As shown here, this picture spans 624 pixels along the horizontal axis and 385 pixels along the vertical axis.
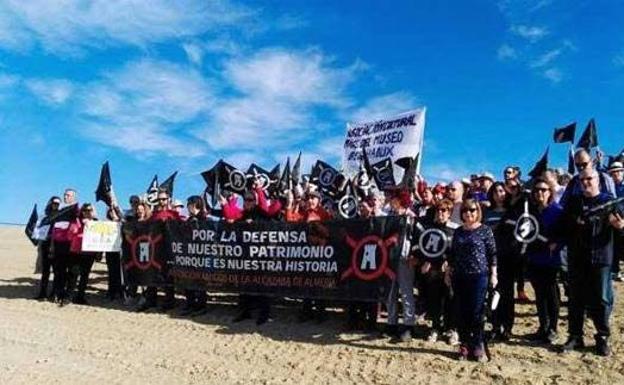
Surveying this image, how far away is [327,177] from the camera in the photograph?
48.1 feet

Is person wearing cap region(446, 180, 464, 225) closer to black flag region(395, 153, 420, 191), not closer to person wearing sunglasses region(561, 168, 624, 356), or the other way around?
person wearing sunglasses region(561, 168, 624, 356)

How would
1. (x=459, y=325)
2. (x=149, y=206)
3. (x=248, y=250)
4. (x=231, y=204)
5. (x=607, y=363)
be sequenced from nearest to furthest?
(x=607, y=363), (x=459, y=325), (x=248, y=250), (x=231, y=204), (x=149, y=206)

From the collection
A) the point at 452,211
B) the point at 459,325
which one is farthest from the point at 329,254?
the point at 459,325

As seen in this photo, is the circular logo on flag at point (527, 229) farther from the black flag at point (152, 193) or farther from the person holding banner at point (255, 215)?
the black flag at point (152, 193)

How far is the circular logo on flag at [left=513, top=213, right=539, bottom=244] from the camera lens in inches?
323

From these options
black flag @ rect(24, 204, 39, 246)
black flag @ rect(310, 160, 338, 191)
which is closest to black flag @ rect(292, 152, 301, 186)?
black flag @ rect(310, 160, 338, 191)

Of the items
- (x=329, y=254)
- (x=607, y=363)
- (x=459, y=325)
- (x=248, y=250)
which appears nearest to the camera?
(x=607, y=363)

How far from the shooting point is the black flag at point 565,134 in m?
12.8

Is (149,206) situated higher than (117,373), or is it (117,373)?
(149,206)

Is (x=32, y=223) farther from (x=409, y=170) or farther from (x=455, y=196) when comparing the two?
(x=455, y=196)

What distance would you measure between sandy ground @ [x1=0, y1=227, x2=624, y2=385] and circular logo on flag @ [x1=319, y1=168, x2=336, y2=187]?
385cm

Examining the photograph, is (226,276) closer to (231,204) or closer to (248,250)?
(248,250)

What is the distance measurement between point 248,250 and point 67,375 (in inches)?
151

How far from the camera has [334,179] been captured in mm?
14531
